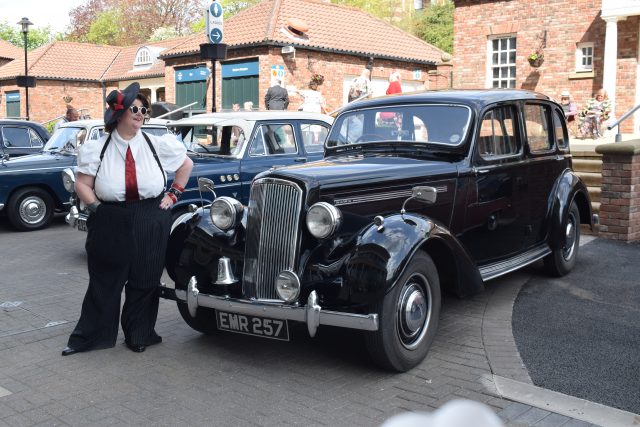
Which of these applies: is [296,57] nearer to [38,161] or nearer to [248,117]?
[38,161]

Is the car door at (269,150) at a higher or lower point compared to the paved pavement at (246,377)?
higher

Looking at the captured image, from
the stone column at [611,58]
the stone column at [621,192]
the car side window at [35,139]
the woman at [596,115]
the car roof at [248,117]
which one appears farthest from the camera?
the stone column at [611,58]

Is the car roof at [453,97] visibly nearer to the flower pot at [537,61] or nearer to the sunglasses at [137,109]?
the sunglasses at [137,109]

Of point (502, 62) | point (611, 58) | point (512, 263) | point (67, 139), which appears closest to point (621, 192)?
point (512, 263)

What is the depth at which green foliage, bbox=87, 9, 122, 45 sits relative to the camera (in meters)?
56.2

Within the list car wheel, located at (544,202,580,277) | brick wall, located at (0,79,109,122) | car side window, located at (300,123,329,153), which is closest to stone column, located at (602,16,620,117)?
car side window, located at (300,123,329,153)

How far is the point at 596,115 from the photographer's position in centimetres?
1780

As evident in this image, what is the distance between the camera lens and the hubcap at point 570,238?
7.25 meters

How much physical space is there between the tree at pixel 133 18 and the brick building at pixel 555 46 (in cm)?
3440

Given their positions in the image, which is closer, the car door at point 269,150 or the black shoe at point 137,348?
the black shoe at point 137,348

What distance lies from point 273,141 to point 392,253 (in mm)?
5043

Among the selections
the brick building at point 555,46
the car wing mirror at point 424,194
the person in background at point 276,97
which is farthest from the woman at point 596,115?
the car wing mirror at point 424,194

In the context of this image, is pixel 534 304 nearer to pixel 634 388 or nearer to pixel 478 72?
pixel 634 388

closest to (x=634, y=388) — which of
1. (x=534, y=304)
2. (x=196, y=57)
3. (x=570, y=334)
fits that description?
(x=570, y=334)
